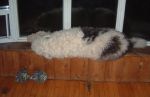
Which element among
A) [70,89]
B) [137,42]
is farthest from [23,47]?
[137,42]

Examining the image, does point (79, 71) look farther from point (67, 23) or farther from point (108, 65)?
point (67, 23)

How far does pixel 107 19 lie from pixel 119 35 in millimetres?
316

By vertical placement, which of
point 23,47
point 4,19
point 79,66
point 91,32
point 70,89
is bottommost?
point 70,89

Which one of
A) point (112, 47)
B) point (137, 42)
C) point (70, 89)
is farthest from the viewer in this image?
point (137, 42)

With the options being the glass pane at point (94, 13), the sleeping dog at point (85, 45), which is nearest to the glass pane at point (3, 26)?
the sleeping dog at point (85, 45)

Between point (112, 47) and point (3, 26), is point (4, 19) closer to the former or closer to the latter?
point (3, 26)

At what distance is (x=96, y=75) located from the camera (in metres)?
2.64

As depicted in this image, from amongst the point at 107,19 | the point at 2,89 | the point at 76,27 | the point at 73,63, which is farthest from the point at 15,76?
the point at 107,19

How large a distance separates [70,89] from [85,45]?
0.51 metres

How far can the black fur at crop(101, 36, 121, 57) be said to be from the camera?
243 centimetres

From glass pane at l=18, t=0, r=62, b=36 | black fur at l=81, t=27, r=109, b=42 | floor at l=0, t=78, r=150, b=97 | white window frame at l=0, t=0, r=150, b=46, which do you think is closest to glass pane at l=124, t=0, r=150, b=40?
white window frame at l=0, t=0, r=150, b=46

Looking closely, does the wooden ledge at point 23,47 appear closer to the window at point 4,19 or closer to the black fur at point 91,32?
the window at point 4,19

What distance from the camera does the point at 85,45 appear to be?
2439mm

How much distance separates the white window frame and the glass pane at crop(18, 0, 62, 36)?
2.2 inches
